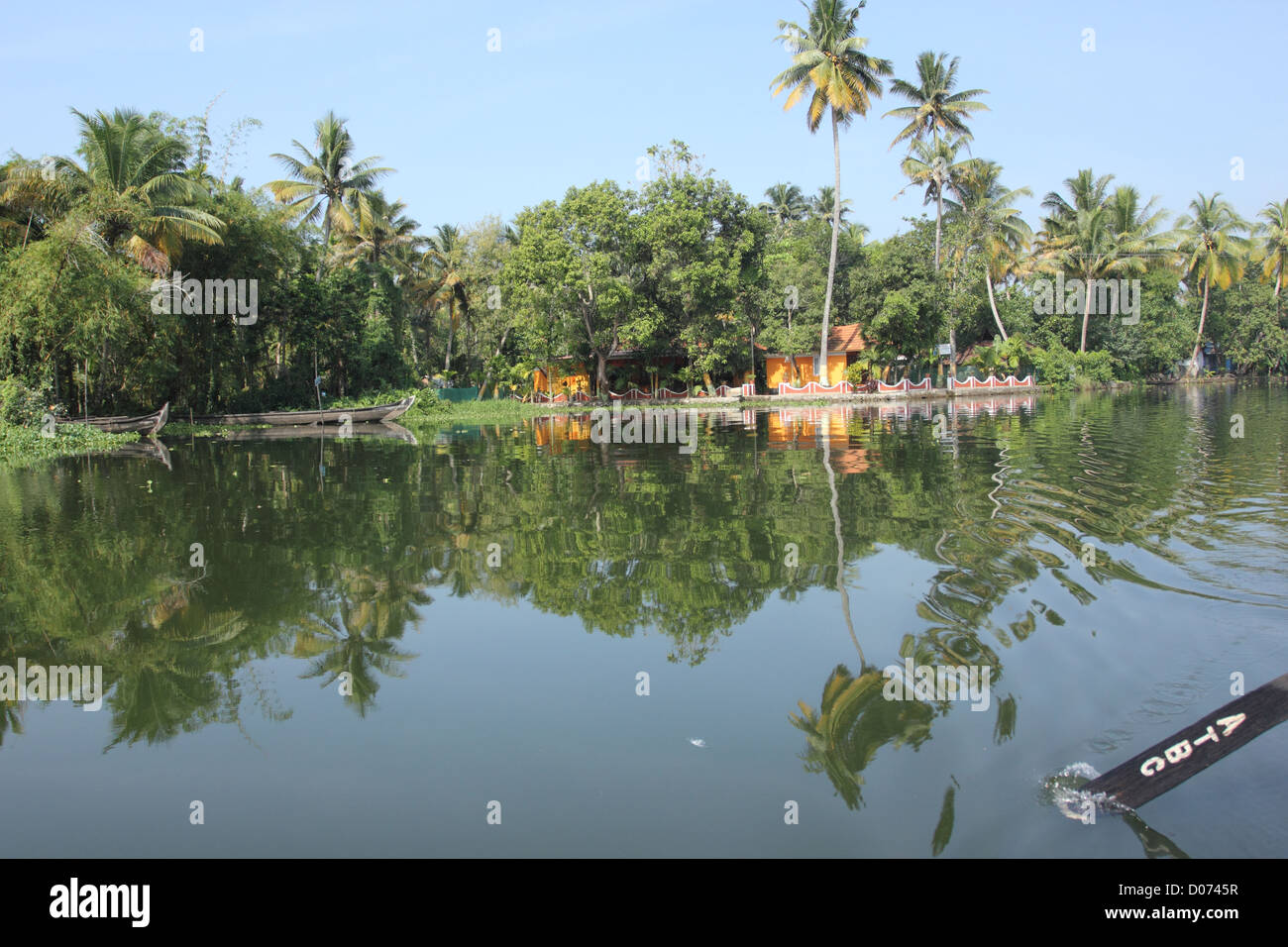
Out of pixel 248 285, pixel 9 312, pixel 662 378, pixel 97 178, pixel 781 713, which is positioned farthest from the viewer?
pixel 662 378

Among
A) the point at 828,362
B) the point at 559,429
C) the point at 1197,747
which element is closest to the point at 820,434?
the point at 559,429

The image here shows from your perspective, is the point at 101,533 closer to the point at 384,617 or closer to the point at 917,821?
the point at 384,617

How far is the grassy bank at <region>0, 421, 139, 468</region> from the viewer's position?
2088cm

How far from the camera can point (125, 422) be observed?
27.4m

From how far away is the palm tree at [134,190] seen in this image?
83.3 ft

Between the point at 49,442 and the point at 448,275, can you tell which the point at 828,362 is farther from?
the point at 49,442

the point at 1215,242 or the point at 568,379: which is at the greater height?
the point at 1215,242

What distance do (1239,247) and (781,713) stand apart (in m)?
64.4

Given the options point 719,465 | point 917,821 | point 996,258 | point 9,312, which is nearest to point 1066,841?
point 917,821

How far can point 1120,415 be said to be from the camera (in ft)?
90.4

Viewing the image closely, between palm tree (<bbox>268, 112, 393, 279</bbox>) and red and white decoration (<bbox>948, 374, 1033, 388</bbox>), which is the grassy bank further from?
red and white decoration (<bbox>948, 374, 1033, 388</bbox>)

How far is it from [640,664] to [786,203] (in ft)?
214

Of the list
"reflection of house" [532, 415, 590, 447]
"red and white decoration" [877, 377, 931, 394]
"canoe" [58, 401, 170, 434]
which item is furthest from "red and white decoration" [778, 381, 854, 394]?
"canoe" [58, 401, 170, 434]

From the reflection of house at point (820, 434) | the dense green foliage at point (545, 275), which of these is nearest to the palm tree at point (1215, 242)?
the dense green foliage at point (545, 275)
